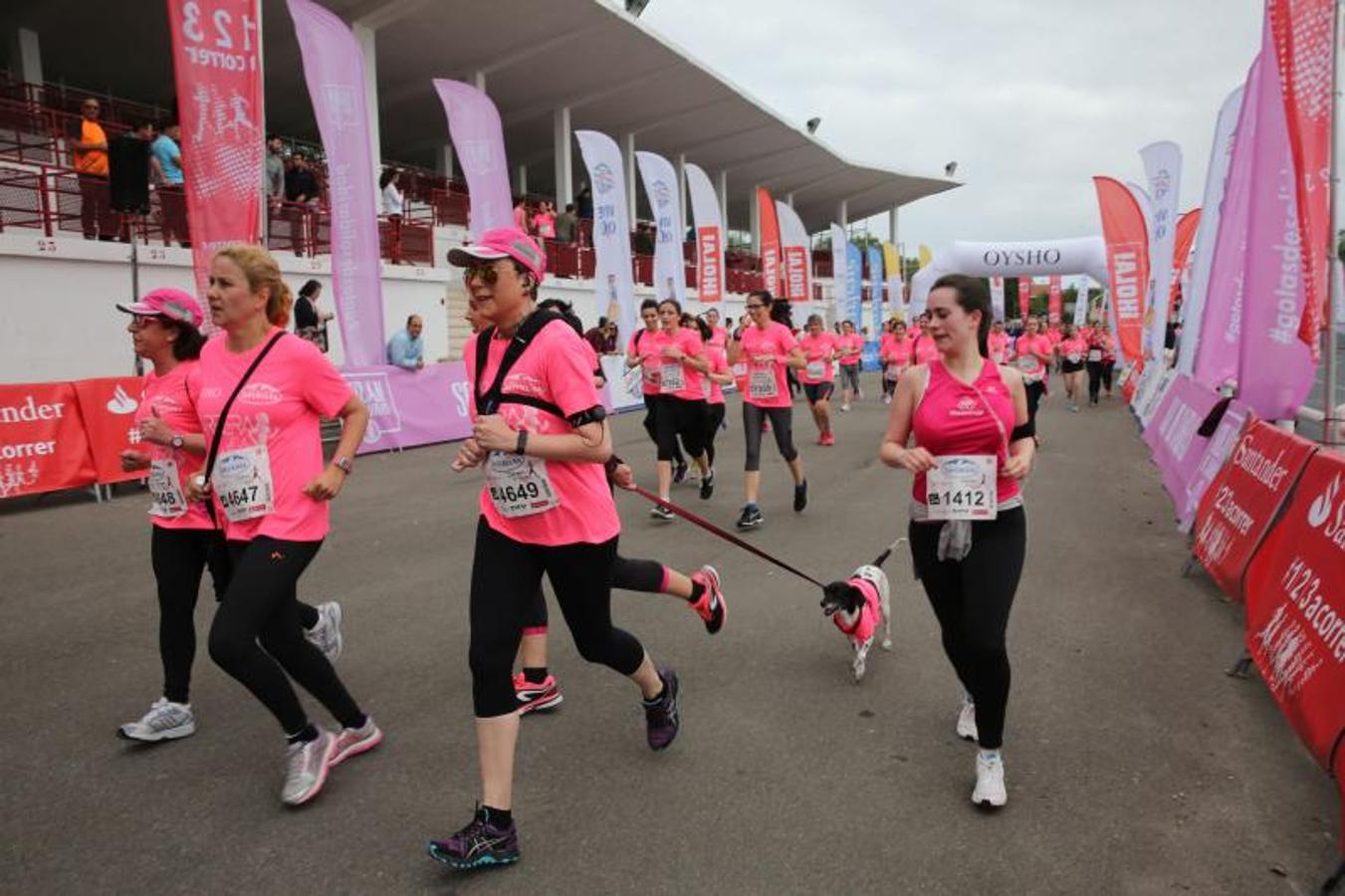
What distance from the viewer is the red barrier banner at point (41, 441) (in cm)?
829

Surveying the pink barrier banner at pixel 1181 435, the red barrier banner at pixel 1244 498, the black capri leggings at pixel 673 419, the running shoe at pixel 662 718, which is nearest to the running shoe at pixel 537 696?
the running shoe at pixel 662 718

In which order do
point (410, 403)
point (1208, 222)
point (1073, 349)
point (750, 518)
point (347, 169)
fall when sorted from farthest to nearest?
Result: point (1073, 349), point (410, 403), point (347, 169), point (1208, 222), point (750, 518)

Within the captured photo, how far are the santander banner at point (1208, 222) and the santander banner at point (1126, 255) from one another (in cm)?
573

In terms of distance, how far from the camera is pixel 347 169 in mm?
12047

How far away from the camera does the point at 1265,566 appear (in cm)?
430

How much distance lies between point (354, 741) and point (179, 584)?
0.98 metres

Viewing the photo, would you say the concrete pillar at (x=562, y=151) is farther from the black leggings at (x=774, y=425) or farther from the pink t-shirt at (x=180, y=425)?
the pink t-shirt at (x=180, y=425)

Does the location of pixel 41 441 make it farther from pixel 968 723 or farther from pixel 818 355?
pixel 818 355

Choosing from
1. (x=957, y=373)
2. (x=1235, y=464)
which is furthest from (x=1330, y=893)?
(x=1235, y=464)

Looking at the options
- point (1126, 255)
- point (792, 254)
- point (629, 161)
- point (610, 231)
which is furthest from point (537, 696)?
point (629, 161)

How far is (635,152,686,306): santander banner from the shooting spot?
65.8 ft

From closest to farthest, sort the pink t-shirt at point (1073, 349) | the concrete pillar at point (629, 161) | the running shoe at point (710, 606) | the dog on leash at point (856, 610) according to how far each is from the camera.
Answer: the dog on leash at point (856, 610), the running shoe at point (710, 606), the pink t-shirt at point (1073, 349), the concrete pillar at point (629, 161)

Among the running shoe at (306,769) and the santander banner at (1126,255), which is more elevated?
the santander banner at (1126,255)

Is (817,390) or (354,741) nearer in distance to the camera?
(354,741)
